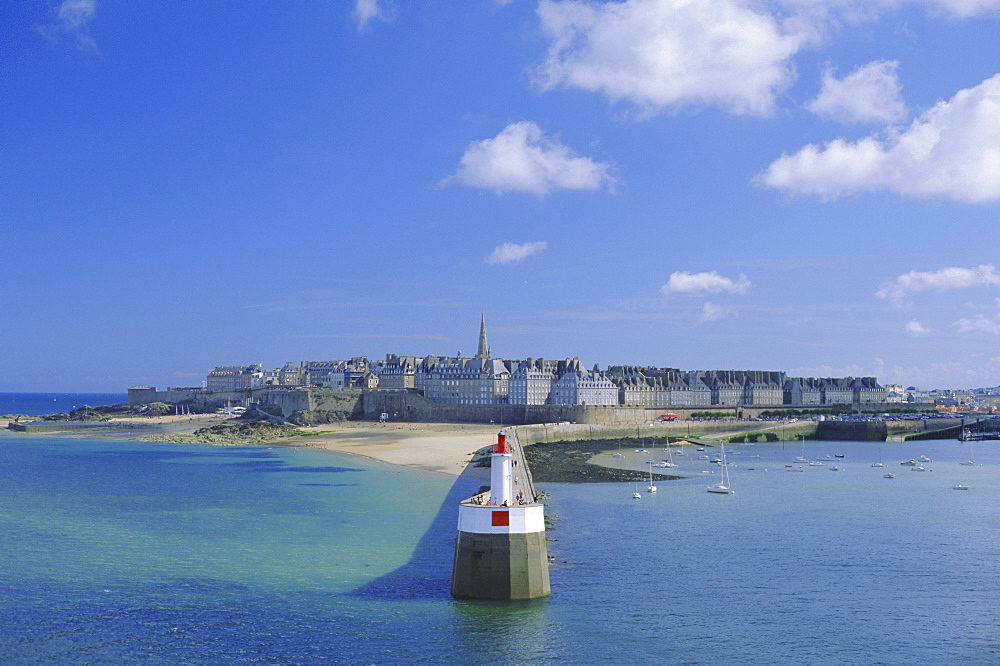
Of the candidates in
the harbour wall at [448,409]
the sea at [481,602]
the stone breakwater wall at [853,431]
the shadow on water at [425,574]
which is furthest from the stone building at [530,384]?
the shadow on water at [425,574]

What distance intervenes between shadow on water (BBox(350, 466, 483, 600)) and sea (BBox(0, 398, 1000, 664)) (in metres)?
0.10

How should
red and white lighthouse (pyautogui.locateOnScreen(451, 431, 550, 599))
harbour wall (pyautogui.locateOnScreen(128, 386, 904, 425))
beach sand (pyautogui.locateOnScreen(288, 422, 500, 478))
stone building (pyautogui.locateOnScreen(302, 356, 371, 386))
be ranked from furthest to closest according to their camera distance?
1. stone building (pyautogui.locateOnScreen(302, 356, 371, 386))
2. harbour wall (pyautogui.locateOnScreen(128, 386, 904, 425))
3. beach sand (pyautogui.locateOnScreen(288, 422, 500, 478))
4. red and white lighthouse (pyautogui.locateOnScreen(451, 431, 550, 599))

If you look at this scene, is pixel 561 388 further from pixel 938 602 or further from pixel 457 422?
pixel 938 602

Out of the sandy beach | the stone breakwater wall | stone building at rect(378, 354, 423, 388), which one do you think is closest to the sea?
the sandy beach

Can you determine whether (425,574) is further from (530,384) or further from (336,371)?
(336,371)

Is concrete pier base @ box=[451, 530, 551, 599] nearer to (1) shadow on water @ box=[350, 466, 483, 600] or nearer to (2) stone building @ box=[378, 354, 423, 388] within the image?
(1) shadow on water @ box=[350, 466, 483, 600]

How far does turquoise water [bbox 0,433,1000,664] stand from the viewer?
18391 mm

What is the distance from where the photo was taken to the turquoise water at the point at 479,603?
60.3 ft

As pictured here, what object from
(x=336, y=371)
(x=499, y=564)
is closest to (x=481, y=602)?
(x=499, y=564)

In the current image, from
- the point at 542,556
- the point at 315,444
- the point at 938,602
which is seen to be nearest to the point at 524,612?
the point at 542,556

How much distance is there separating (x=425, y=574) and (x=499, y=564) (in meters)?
4.47

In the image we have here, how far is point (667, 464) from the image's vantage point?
56844 millimetres

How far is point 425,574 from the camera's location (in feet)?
78.0

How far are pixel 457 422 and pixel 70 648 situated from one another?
83.0 meters
